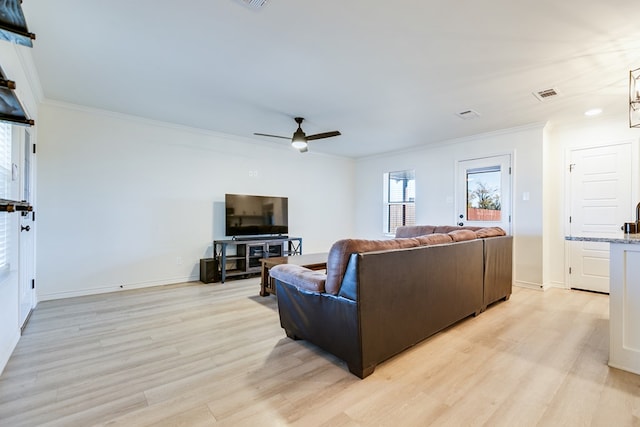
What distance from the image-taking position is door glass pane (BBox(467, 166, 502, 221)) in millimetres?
4758

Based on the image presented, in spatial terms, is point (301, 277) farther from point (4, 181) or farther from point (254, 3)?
point (4, 181)

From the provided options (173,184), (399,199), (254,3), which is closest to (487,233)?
(399,199)

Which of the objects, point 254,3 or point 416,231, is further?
point 416,231

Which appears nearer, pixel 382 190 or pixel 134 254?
pixel 134 254

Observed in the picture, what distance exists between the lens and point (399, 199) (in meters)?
6.30

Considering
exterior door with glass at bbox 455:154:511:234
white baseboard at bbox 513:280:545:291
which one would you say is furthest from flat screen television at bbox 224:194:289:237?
white baseboard at bbox 513:280:545:291

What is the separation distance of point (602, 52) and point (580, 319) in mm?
2543

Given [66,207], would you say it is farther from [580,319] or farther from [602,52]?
[580,319]

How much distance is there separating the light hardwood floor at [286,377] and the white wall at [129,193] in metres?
0.92

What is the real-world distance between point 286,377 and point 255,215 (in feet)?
11.6

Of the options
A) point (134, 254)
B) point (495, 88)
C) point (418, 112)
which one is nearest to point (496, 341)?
point (495, 88)

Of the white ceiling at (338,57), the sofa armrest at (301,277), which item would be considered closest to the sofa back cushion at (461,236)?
the sofa armrest at (301,277)

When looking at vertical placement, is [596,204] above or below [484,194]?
below

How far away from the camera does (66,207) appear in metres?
3.80
